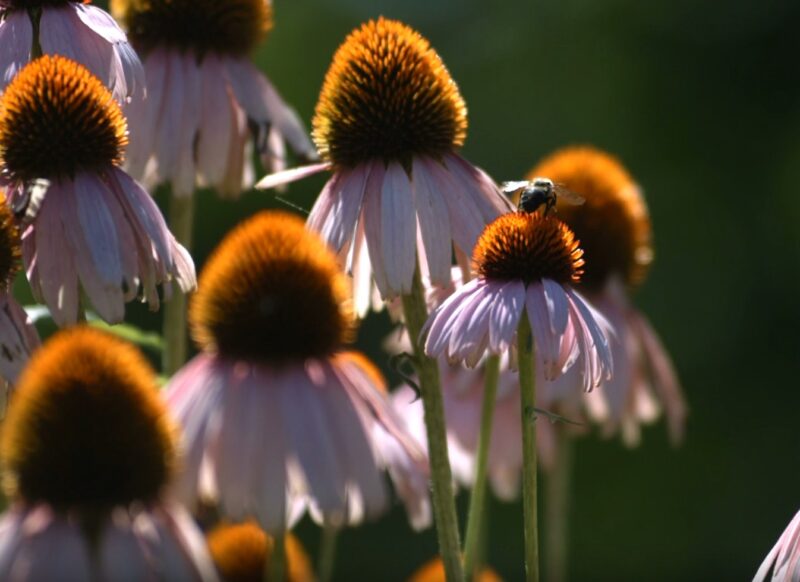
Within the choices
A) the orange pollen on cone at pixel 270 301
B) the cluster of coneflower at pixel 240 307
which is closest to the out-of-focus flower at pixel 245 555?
the cluster of coneflower at pixel 240 307

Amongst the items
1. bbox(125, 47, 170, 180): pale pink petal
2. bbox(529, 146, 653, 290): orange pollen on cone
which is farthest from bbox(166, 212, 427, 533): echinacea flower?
bbox(529, 146, 653, 290): orange pollen on cone

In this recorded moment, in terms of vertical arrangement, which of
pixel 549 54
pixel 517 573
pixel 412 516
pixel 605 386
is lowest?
pixel 517 573


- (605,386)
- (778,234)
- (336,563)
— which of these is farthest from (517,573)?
(605,386)

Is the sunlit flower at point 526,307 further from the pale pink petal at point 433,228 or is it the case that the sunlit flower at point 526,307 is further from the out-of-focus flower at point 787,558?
the out-of-focus flower at point 787,558

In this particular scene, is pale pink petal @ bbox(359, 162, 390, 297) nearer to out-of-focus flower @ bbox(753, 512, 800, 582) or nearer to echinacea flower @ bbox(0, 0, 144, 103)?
echinacea flower @ bbox(0, 0, 144, 103)

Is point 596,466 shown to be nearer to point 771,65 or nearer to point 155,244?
point 771,65

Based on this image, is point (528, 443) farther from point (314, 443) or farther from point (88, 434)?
point (88, 434)
